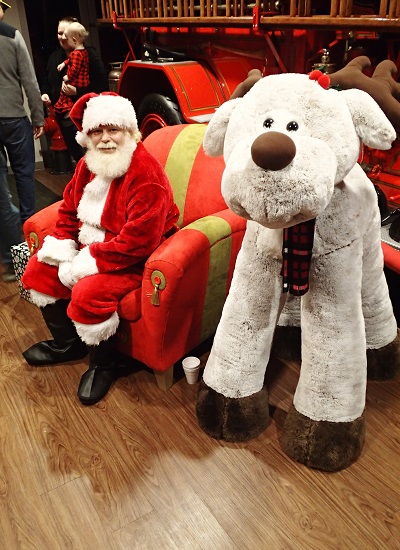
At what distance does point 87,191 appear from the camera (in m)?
2.03

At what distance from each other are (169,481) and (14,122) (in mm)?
2338

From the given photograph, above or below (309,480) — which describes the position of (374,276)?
above

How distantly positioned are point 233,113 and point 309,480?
1.22 m

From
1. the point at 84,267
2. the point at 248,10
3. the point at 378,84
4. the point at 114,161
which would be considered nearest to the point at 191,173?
the point at 114,161

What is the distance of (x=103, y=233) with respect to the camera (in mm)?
2029

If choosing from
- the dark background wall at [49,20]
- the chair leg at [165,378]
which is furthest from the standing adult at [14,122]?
the dark background wall at [49,20]

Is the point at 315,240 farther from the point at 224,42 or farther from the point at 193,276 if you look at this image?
the point at 224,42

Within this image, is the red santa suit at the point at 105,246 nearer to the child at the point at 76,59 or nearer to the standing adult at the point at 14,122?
the standing adult at the point at 14,122

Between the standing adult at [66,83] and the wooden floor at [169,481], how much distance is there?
2631mm

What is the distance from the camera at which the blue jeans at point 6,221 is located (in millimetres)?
2939

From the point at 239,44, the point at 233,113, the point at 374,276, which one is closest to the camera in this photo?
the point at 233,113

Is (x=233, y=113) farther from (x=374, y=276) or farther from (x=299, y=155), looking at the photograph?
(x=374, y=276)

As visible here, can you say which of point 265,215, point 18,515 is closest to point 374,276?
point 265,215

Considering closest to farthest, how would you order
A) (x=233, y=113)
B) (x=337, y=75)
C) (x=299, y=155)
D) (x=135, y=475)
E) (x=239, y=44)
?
(x=299, y=155), (x=233, y=113), (x=337, y=75), (x=135, y=475), (x=239, y=44)
